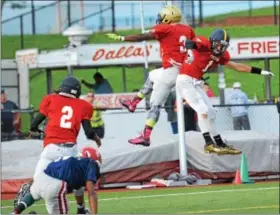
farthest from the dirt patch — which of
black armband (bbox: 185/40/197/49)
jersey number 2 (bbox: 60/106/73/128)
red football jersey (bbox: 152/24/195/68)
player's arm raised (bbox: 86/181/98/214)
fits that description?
player's arm raised (bbox: 86/181/98/214)

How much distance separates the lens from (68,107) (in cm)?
1612

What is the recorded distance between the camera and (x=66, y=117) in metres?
16.1

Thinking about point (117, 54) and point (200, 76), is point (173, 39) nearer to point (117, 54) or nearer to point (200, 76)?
point (200, 76)

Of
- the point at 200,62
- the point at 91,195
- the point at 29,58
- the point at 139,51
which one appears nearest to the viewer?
the point at 91,195

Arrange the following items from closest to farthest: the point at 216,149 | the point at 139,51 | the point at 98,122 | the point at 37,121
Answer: the point at 37,121 → the point at 216,149 → the point at 98,122 → the point at 139,51

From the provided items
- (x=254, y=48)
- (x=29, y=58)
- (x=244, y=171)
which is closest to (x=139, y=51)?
(x=254, y=48)

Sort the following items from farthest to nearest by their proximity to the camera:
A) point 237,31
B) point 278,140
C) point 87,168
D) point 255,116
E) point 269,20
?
point 269,20, point 237,31, point 255,116, point 278,140, point 87,168

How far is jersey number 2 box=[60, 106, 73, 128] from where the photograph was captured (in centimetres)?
1614

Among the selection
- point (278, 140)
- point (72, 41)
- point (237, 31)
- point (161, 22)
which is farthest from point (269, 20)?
point (161, 22)

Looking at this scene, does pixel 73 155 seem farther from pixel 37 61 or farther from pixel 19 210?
pixel 37 61

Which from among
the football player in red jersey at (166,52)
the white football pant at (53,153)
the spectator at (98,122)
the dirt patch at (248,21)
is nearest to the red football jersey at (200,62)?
the football player in red jersey at (166,52)

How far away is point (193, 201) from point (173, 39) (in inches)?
172

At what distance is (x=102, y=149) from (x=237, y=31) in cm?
2141

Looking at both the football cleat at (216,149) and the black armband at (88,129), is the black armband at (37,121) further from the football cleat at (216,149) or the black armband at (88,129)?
the football cleat at (216,149)
